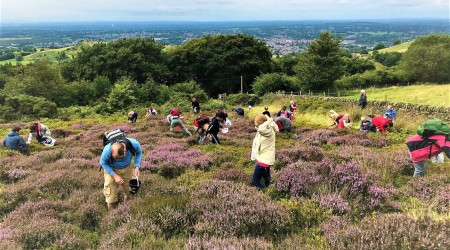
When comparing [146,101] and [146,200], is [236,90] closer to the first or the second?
[146,101]

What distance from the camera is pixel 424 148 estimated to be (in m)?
7.12

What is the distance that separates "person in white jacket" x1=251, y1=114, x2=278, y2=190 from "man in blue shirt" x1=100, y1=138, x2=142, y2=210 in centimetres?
244

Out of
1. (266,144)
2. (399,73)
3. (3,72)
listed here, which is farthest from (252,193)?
(399,73)

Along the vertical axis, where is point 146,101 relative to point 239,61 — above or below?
below

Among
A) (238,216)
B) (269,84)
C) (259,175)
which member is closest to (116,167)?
(238,216)

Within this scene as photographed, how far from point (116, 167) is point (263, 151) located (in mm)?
2996

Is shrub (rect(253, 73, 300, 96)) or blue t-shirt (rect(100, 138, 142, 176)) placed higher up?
blue t-shirt (rect(100, 138, 142, 176))

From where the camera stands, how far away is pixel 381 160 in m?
8.09

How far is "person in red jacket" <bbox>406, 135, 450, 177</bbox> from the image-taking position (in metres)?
Result: 6.98

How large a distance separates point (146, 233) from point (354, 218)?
321 centimetres

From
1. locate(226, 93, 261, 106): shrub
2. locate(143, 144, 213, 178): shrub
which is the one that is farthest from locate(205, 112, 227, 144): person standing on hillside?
locate(226, 93, 261, 106): shrub

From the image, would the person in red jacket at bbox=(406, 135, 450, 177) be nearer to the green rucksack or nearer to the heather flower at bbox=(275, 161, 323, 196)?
the green rucksack

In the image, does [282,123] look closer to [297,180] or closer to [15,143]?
[297,180]

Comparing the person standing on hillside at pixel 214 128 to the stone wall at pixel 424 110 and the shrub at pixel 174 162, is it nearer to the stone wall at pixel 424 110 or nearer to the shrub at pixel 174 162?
the shrub at pixel 174 162
